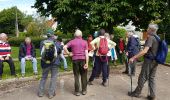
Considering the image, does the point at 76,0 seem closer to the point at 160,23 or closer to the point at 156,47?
the point at 160,23

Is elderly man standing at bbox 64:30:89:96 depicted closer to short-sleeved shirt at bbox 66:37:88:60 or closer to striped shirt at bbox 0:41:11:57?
short-sleeved shirt at bbox 66:37:88:60

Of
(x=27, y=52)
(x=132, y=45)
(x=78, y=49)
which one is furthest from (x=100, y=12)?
(x=78, y=49)

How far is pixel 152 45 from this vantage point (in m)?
9.89

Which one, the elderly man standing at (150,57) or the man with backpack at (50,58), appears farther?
the man with backpack at (50,58)

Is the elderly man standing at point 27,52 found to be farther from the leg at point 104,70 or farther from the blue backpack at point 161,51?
the blue backpack at point 161,51

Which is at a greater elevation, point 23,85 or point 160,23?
point 160,23

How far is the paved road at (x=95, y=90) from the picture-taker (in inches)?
416

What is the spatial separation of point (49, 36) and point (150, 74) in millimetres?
2883

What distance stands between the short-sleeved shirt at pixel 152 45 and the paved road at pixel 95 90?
Answer: 127cm

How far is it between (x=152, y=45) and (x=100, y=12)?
730cm

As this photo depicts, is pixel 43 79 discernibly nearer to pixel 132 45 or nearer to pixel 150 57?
pixel 150 57

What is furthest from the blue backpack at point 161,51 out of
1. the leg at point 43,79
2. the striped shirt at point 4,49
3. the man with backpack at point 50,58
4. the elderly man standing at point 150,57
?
the striped shirt at point 4,49

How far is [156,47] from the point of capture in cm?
991

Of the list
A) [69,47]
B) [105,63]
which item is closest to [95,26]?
[105,63]
